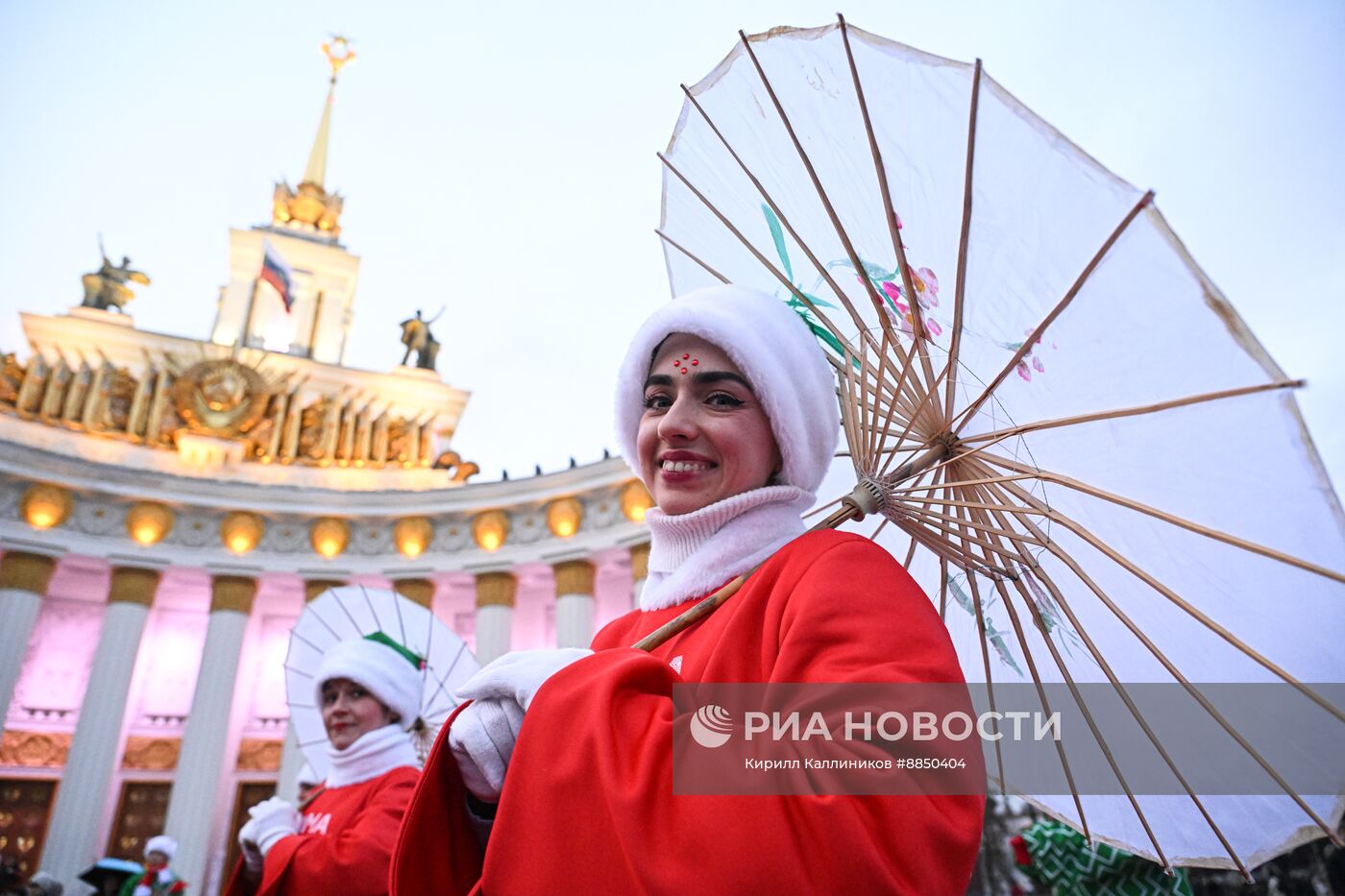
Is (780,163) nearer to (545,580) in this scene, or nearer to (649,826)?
(649,826)

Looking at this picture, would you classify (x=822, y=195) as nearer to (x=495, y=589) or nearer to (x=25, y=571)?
(x=495, y=589)

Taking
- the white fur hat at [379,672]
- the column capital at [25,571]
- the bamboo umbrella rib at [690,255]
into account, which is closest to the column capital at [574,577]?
the column capital at [25,571]

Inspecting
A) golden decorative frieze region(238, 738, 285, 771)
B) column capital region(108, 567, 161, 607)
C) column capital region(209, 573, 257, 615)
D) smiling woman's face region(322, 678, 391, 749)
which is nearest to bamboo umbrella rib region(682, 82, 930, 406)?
smiling woman's face region(322, 678, 391, 749)

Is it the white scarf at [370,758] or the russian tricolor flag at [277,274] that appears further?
the russian tricolor flag at [277,274]

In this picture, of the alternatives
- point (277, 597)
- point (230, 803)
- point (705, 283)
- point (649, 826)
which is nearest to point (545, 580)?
point (277, 597)

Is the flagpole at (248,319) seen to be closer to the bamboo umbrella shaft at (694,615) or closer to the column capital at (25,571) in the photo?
the column capital at (25,571)

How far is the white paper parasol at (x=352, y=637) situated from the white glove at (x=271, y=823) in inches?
43.2

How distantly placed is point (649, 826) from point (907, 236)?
1.49 metres

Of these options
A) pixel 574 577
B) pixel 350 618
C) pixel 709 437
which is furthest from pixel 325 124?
pixel 709 437

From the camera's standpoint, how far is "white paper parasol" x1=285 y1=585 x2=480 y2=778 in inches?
191

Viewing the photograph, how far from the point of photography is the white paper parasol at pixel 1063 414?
5.55 ft

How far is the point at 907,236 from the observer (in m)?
2.04

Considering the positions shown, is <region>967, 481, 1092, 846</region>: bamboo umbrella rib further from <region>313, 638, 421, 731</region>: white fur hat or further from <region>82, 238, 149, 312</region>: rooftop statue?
<region>82, 238, 149, 312</region>: rooftop statue

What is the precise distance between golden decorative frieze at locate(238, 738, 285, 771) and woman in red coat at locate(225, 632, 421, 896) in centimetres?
1831
